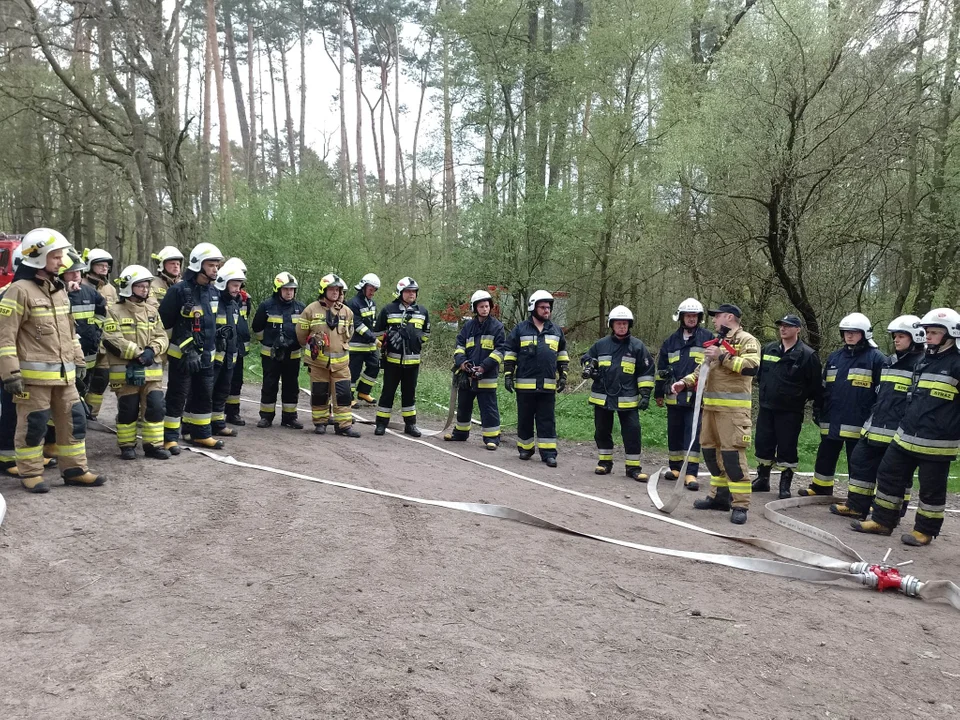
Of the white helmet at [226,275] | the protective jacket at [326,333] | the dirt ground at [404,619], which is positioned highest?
the white helmet at [226,275]

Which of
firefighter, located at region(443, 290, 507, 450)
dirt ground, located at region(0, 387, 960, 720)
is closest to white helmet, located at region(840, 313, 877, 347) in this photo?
Answer: dirt ground, located at region(0, 387, 960, 720)

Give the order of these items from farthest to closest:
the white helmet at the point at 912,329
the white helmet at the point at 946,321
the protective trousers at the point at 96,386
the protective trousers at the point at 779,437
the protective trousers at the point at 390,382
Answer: the protective trousers at the point at 390,382 → the protective trousers at the point at 96,386 → the protective trousers at the point at 779,437 → the white helmet at the point at 912,329 → the white helmet at the point at 946,321

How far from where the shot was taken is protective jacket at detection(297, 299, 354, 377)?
9.32 m

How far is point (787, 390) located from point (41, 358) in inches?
300

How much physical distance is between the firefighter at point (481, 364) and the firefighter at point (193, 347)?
3.37 meters

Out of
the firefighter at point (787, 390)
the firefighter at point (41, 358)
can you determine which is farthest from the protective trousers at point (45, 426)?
the firefighter at point (787, 390)

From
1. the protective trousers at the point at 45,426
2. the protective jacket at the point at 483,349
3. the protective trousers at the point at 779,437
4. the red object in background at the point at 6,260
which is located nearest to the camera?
the protective trousers at the point at 45,426

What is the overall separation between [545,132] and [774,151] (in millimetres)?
12260

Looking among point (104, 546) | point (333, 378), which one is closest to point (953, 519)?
point (333, 378)

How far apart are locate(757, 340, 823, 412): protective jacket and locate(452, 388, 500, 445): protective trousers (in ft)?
11.8

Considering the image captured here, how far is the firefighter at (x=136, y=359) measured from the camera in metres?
6.99

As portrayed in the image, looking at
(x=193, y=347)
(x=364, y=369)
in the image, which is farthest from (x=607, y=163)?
(x=193, y=347)

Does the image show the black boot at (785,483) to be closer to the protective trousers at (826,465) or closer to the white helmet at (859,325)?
the protective trousers at (826,465)

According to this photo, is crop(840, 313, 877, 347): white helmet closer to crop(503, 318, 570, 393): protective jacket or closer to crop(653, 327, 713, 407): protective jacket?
crop(653, 327, 713, 407): protective jacket
